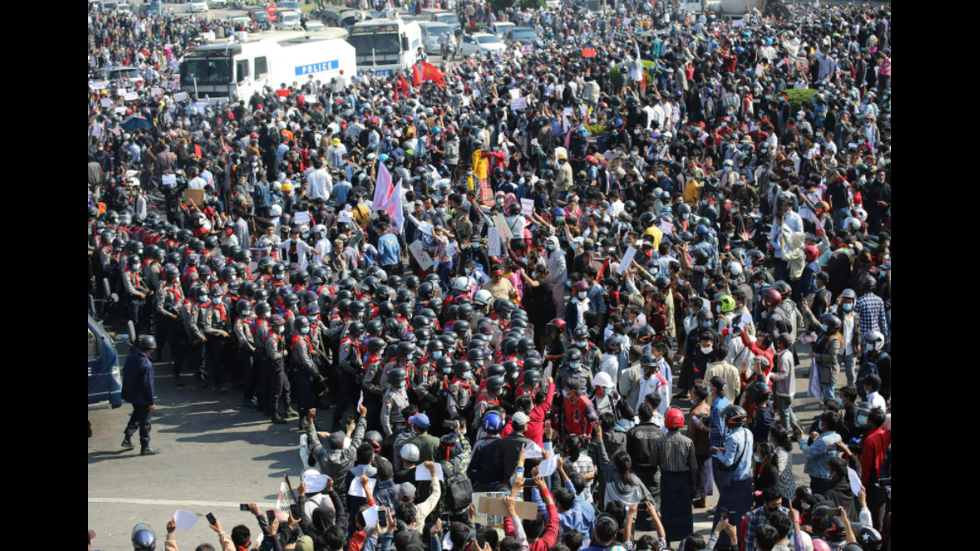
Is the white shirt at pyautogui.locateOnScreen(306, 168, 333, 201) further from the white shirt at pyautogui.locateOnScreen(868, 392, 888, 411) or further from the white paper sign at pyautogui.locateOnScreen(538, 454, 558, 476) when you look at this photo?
the white shirt at pyautogui.locateOnScreen(868, 392, 888, 411)

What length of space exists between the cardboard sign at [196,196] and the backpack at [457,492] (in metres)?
12.7

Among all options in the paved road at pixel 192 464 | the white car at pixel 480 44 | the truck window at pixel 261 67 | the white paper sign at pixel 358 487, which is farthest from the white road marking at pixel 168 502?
the white car at pixel 480 44

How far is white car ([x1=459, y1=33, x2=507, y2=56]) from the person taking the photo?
47.4 m

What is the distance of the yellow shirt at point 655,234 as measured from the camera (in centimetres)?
1402

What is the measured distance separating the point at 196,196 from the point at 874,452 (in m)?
14.6

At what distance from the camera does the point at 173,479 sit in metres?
11.0

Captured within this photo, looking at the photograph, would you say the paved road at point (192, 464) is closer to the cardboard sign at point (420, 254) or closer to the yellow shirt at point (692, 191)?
the cardboard sign at point (420, 254)

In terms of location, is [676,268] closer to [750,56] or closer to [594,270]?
[594,270]

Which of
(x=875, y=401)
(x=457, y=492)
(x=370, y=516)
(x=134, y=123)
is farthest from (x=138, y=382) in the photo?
(x=134, y=123)

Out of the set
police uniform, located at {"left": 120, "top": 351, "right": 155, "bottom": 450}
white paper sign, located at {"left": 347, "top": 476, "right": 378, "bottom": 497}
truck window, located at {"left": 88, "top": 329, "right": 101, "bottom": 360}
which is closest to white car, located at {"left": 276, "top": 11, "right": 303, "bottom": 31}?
truck window, located at {"left": 88, "top": 329, "right": 101, "bottom": 360}

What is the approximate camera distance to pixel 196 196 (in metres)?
19.6
